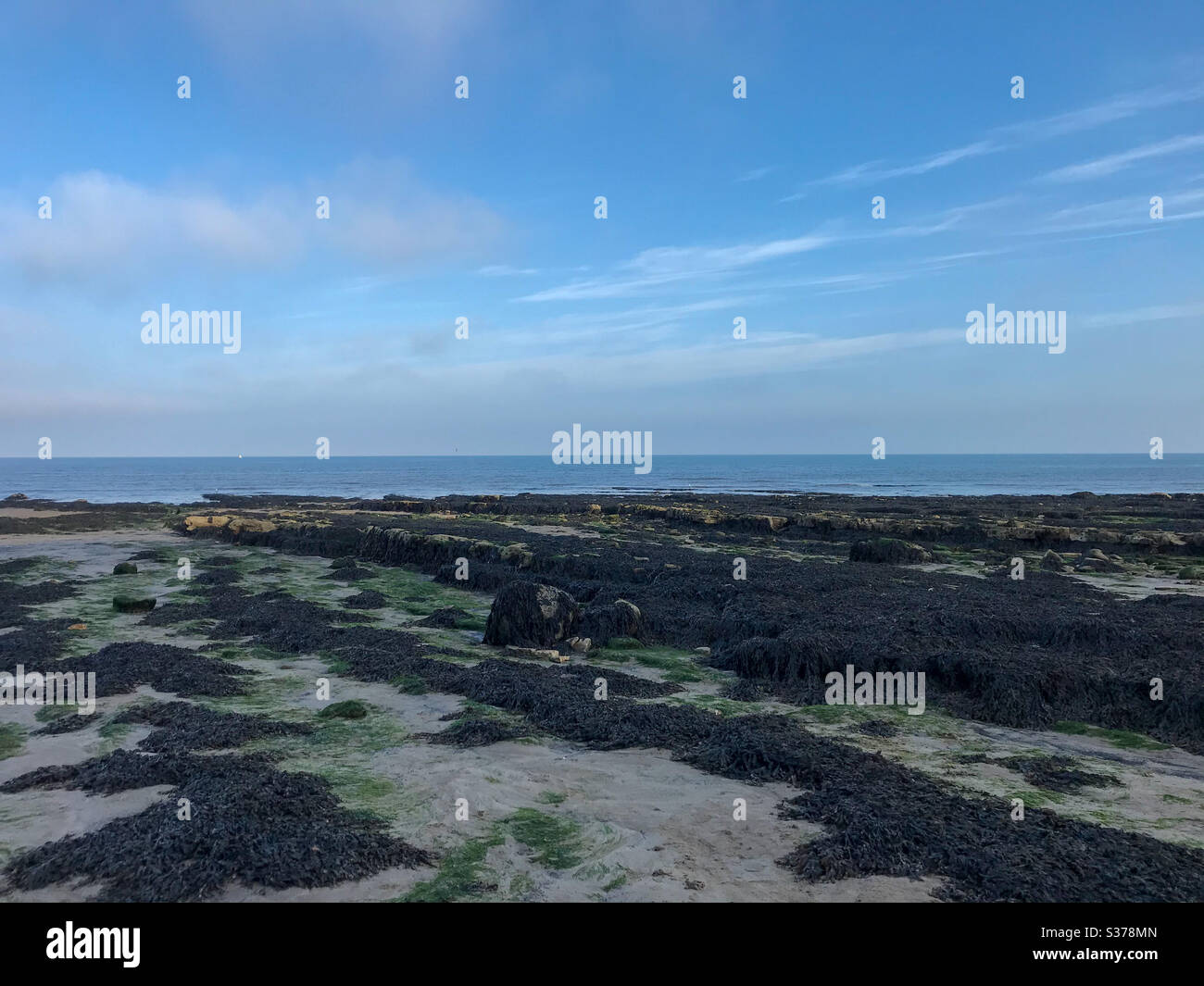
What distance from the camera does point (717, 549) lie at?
40.8 meters

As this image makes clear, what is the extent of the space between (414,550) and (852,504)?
4805cm

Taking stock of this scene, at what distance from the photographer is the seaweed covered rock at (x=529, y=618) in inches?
832

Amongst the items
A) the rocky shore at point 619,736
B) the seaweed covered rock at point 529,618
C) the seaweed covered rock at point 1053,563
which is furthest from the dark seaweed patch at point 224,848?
the seaweed covered rock at point 1053,563

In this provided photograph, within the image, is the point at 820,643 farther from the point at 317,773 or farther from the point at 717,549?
the point at 717,549

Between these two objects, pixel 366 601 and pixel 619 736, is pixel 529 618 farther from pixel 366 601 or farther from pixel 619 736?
pixel 366 601

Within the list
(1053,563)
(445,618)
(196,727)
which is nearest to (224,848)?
(196,727)

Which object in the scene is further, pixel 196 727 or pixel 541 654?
pixel 541 654

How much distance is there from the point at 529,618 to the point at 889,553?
71.9ft

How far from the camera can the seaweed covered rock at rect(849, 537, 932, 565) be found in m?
35.9

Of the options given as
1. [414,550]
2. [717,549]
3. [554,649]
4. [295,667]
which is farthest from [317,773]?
[717,549]

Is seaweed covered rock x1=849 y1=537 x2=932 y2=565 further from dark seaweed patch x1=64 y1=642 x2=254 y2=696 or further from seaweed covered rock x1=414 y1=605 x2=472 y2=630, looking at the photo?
dark seaweed patch x1=64 y1=642 x2=254 y2=696

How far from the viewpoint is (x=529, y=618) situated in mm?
21359

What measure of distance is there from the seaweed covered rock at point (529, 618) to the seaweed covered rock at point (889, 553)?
65.2 ft

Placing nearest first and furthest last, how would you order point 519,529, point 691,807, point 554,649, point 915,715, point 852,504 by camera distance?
point 691,807 < point 915,715 < point 554,649 < point 519,529 < point 852,504
